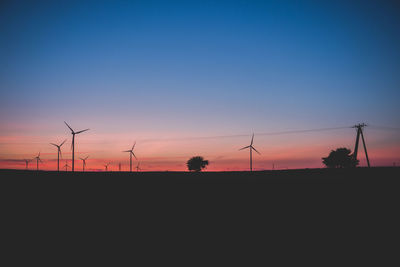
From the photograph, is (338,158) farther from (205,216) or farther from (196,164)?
(205,216)

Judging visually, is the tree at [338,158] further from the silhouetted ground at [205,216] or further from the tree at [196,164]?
the silhouetted ground at [205,216]

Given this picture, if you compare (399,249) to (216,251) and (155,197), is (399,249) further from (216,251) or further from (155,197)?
(155,197)

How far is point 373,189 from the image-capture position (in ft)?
43.2

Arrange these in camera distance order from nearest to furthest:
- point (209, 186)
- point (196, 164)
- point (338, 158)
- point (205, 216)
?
point (205, 216)
point (209, 186)
point (338, 158)
point (196, 164)

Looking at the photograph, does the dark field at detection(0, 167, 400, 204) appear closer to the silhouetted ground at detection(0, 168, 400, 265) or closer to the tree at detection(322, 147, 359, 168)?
the silhouetted ground at detection(0, 168, 400, 265)

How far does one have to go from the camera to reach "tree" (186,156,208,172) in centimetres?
16788

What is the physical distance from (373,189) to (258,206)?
694 centimetres

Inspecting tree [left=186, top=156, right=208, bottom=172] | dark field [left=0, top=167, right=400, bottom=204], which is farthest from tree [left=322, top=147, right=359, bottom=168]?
dark field [left=0, top=167, right=400, bottom=204]

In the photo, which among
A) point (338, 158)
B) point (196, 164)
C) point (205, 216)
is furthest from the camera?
point (196, 164)

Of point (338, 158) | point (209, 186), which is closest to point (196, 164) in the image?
point (338, 158)

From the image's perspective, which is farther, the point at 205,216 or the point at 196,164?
the point at 196,164

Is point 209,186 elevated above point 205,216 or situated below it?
above

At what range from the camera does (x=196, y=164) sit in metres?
168

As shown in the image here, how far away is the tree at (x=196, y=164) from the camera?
16788 centimetres
